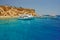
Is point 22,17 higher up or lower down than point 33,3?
lower down

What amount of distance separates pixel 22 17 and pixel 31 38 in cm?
479

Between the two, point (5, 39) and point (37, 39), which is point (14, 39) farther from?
point (37, 39)

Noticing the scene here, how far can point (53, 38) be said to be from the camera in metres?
3.32

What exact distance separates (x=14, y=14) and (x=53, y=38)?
4.50 metres

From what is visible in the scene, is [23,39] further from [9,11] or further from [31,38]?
[9,11]

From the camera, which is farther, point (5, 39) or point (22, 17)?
point (22, 17)

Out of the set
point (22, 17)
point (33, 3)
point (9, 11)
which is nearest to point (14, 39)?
point (33, 3)

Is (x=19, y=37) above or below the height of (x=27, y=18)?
above

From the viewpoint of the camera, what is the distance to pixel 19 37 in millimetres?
3410

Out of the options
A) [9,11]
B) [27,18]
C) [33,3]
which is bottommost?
[27,18]

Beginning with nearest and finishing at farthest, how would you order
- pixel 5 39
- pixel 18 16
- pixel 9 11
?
pixel 5 39 < pixel 9 11 < pixel 18 16

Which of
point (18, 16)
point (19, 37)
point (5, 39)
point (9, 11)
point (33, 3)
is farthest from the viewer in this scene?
point (18, 16)

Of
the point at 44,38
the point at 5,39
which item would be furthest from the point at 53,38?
the point at 5,39

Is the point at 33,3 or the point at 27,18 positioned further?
the point at 27,18
